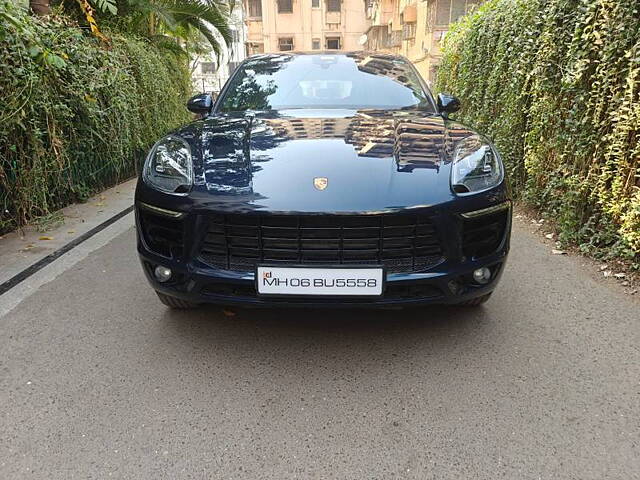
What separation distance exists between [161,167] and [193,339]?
87 cm

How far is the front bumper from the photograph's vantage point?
194 cm

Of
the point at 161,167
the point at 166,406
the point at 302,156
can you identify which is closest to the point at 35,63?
the point at 161,167

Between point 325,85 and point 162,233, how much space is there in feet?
5.74

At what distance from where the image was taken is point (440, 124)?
8.69ft

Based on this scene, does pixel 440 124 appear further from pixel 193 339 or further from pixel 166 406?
pixel 166 406

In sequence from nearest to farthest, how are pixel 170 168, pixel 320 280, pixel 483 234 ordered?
1. pixel 320 280
2. pixel 483 234
3. pixel 170 168

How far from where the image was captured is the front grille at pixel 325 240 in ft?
6.19

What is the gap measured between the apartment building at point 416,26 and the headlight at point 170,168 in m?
12.4

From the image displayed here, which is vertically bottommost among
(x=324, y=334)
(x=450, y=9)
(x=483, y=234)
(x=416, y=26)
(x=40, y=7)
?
(x=324, y=334)

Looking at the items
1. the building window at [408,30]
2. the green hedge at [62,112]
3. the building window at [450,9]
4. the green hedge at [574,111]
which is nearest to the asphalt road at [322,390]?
the green hedge at [574,111]

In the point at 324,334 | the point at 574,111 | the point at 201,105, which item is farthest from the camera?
the point at 574,111

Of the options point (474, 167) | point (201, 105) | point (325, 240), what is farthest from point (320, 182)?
point (201, 105)

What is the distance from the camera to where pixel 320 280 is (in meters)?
1.90

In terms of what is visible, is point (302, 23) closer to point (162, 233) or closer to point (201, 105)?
point (201, 105)
